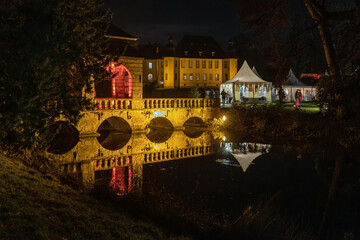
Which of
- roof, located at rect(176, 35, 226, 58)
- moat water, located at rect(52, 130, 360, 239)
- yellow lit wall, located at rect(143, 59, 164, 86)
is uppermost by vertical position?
roof, located at rect(176, 35, 226, 58)

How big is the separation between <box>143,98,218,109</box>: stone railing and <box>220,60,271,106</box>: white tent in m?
4.07

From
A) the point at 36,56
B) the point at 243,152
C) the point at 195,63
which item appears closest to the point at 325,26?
the point at 243,152

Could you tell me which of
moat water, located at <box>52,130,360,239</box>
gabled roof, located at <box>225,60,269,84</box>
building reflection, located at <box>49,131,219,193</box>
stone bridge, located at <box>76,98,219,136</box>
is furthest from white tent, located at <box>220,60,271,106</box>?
moat water, located at <box>52,130,360,239</box>

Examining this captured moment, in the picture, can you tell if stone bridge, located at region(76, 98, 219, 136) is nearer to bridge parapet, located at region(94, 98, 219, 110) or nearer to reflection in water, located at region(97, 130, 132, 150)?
bridge parapet, located at region(94, 98, 219, 110)

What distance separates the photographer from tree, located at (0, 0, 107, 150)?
7086 mm

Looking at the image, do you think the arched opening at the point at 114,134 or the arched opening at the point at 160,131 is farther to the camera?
the arched opening at the point at 160,131

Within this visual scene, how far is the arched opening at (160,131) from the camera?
74.0 feet

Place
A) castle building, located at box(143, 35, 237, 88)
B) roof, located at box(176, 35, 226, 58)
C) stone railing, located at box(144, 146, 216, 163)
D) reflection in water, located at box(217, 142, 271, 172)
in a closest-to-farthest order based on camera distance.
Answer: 1. reflection in water, located at box(217, 142, 271, 172)
2. stone railing, located at box(144, 146, 216, 163)
3. castle building, located at box(143, 35, 237, 88)
4. roof, located at box(176, 35, 226, 58)

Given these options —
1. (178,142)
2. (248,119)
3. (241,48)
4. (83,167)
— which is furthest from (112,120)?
(241,48)

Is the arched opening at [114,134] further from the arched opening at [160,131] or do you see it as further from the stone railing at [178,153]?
the stone railing at [178,153]

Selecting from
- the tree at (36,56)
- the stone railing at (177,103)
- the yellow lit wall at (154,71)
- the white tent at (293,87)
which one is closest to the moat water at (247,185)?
the tree at (36,56)

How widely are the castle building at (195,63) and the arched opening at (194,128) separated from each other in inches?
951

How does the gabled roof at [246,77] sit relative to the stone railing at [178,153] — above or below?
above

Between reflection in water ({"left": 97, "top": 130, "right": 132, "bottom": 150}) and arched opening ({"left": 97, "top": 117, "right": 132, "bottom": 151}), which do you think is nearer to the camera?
reflection in water ({"left": 97, "top": 130, "right": 132, "bottom": 150})
